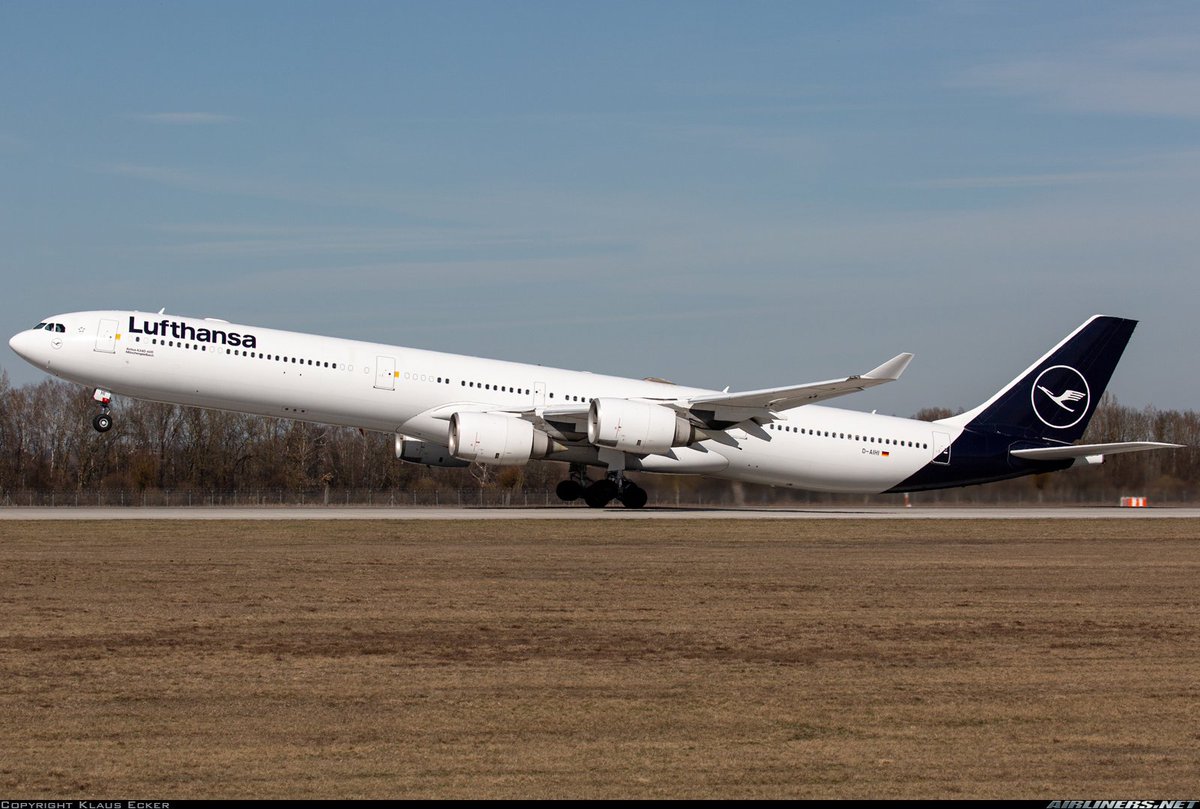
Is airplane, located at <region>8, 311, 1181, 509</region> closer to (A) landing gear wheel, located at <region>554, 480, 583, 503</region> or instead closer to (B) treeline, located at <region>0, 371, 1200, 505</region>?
(A) landing gear wheel, located at <region>554, 480, 583, 503</region>

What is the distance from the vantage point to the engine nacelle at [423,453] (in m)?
40.0

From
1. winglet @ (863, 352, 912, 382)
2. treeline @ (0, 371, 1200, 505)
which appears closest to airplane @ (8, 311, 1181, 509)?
winglet @ (863, 352, 912, 382)

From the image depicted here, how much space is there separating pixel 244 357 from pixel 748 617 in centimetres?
2286

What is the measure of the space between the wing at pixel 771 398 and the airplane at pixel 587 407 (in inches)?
2.6

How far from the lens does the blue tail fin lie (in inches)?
1688

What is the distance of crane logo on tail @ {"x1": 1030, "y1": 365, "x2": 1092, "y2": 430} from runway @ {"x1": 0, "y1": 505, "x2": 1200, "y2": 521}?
318 centimetres

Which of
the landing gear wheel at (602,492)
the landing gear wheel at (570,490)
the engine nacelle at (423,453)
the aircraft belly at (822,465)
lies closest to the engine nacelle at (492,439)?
the landing gear wheel at (602,492)

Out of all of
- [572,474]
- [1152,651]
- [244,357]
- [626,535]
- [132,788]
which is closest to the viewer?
[132,788]

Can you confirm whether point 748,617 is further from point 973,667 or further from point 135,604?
point 135,604

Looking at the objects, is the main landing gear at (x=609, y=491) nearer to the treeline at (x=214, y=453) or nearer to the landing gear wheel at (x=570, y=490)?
the landing gear wheel at (x=570, y=490)

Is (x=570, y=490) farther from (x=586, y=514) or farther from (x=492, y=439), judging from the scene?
(x=492, y=439)

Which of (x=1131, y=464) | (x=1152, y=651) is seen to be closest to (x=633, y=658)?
(x=1152, y=651)

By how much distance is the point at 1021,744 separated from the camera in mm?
9359

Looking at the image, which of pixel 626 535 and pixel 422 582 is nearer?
pixel 422 582
